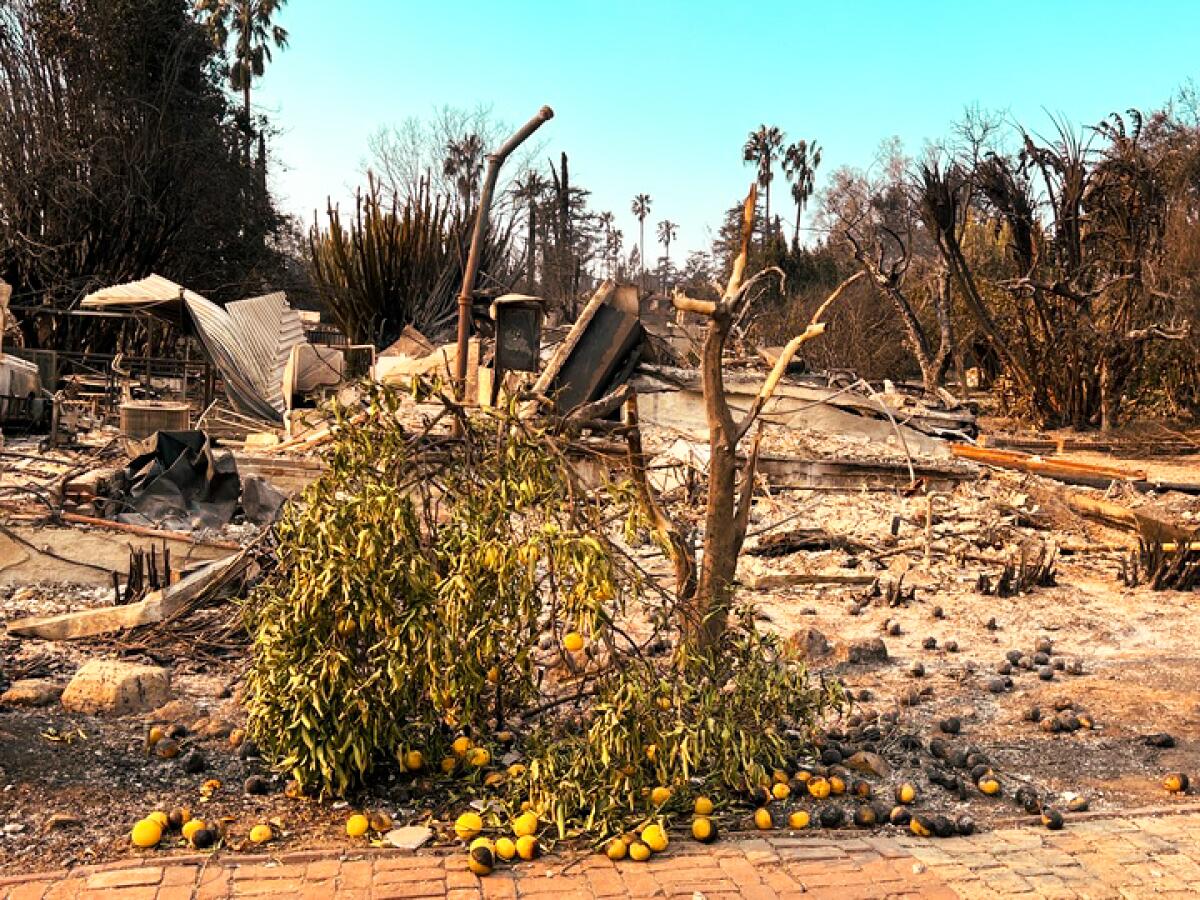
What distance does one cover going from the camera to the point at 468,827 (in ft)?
10.8

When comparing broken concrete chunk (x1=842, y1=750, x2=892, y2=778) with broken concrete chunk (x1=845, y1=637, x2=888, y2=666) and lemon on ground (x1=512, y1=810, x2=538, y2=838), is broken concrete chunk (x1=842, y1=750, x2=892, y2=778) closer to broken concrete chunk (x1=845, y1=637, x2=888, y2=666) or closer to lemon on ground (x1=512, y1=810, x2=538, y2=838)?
lemon on ground (x1=512, y1=810, x2=538, y2=838)

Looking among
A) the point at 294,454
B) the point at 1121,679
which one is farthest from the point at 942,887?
the point at 294,454

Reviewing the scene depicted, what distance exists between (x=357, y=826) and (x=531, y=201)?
30920 mm

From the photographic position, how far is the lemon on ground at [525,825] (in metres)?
3.25

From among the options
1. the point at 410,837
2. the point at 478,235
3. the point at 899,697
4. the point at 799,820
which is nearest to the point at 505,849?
the point at 410,837

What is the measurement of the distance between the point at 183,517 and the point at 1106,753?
6.29m

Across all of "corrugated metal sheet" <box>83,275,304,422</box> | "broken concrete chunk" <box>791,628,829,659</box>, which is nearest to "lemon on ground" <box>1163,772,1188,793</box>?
"broken concrete chunk" <box>791,628,829,659</box>

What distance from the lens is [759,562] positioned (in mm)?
7949

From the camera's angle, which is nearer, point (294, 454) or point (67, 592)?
point (67, 592)

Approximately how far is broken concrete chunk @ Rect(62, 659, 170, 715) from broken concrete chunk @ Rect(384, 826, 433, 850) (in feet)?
5.20

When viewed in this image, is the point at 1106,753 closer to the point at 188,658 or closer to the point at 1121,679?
the point at 1121,679

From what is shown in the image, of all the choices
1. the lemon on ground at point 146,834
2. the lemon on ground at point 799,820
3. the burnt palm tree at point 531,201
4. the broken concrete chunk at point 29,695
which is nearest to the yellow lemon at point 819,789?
the lemon on ground at point 799,820

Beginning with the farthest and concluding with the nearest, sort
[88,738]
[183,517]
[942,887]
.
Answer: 1. [183,517]
2. [88,738]
3. [942,887]

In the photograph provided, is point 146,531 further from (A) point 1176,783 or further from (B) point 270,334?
(B) point 270,334
